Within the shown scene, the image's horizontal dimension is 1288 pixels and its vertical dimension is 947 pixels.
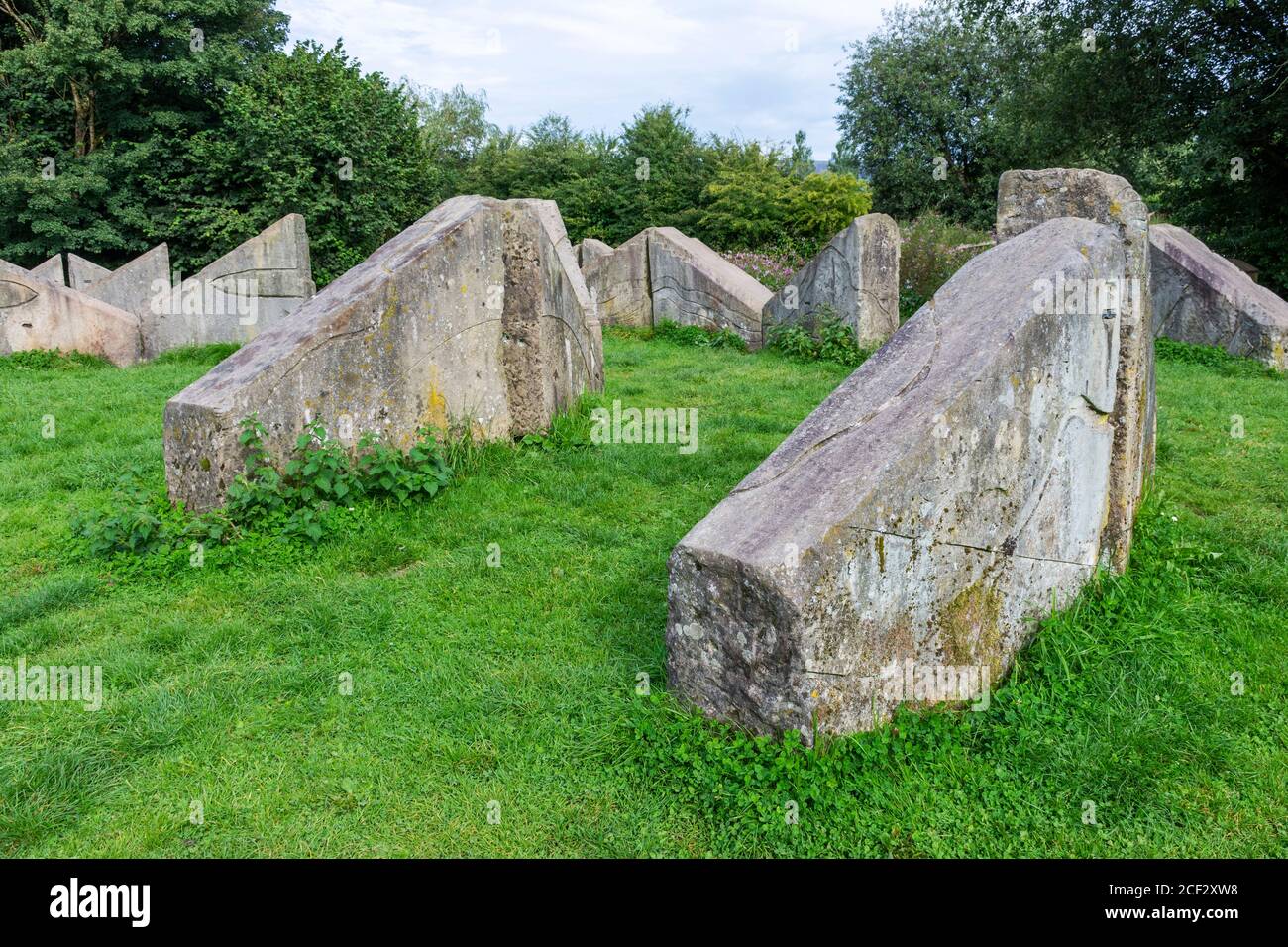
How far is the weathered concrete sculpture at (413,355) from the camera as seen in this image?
465 centimetres

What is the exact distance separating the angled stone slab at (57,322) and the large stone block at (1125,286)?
9697 millimetres

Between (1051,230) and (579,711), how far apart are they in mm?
2762

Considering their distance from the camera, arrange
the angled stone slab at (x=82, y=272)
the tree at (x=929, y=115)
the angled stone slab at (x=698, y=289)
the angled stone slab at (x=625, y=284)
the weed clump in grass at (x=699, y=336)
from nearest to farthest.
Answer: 1. the weed clump in grass at (x=699, y=336)
2. the angled stone slab at (x=698, y=289)
3. the angled stone slab at (x=625, y=284)
4. the angled stone slab at (x=82, y=272)
5. the tree at (x=929, y=115)

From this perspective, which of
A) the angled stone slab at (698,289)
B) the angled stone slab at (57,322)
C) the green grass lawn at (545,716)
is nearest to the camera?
the green grass lawn at (545,716)

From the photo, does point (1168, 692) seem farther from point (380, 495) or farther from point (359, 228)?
point (359, 228)

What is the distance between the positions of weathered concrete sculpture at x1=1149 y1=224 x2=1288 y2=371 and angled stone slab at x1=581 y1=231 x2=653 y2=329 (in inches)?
243

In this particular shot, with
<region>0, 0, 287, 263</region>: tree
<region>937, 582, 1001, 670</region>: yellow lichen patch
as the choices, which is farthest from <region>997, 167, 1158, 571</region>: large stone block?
<region>0, 0, 287, 263</region>: tree

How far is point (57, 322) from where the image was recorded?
984 centimetres

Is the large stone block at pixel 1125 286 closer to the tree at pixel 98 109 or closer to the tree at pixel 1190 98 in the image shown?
the tree at pixel 1190 98

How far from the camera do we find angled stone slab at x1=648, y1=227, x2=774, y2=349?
11148 mm
